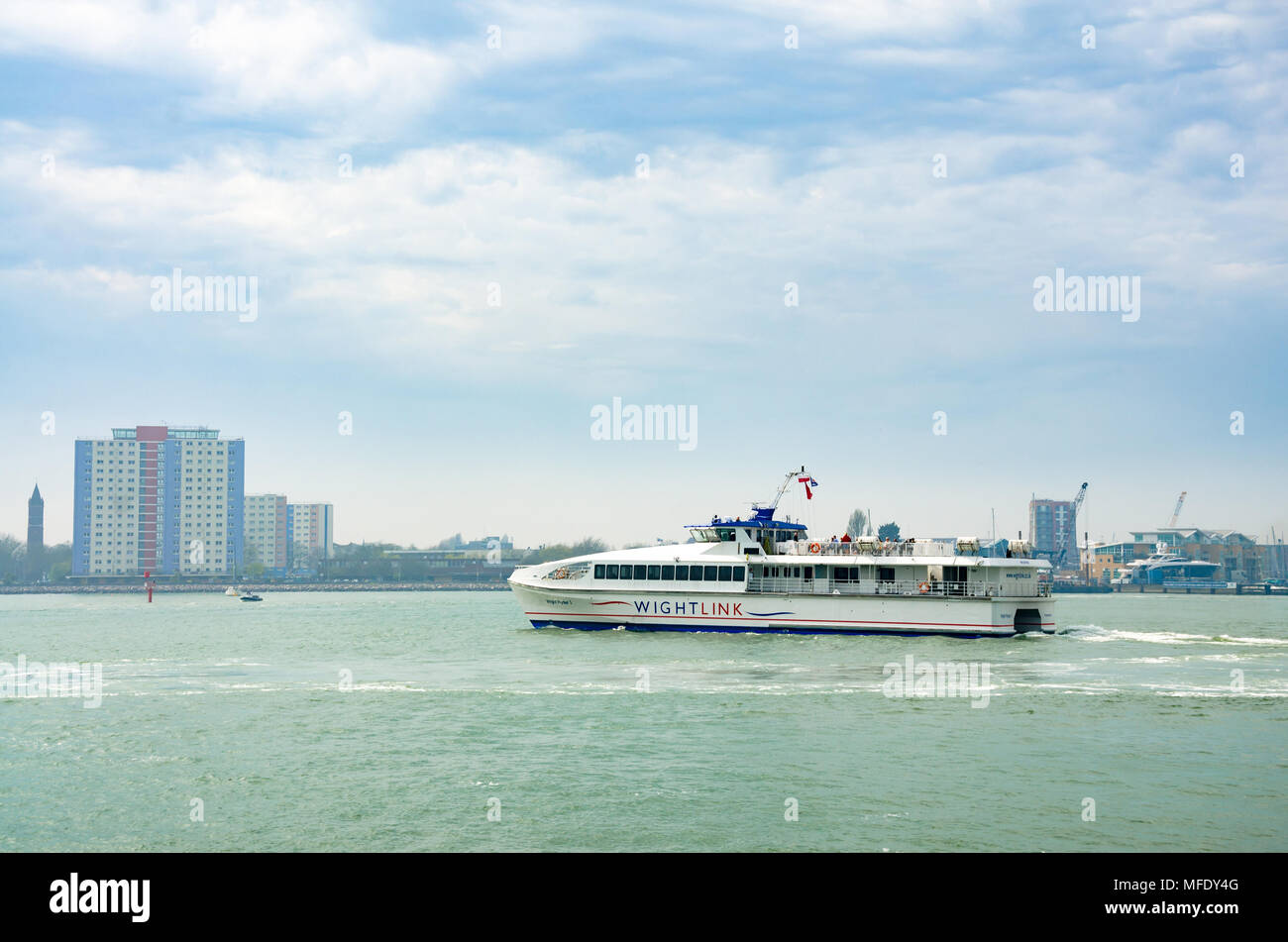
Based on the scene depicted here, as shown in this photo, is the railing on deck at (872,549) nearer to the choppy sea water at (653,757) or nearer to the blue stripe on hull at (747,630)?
the blue stripe on hull at (747,630)

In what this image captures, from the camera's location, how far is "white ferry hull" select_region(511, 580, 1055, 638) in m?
60.8

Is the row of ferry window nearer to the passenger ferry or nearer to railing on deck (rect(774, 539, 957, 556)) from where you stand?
the passenger ferry

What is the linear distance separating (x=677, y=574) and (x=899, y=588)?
12839mm

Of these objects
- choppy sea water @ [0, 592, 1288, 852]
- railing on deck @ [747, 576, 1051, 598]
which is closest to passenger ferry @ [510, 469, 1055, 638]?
railing on deck @ [747, 576, 1051, 598]

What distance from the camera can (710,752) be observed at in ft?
93.7

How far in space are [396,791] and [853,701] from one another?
18.2m

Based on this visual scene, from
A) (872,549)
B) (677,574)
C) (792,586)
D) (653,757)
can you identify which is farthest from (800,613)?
(653,757)

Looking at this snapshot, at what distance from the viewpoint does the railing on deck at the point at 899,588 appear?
202 ft

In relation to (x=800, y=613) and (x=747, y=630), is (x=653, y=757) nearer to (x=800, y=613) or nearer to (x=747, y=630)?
(x=800, y=613)

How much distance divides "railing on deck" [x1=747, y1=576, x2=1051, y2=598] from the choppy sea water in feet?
29.2

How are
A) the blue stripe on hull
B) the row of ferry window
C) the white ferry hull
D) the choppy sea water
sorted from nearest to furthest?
the choppy sea water, the white ferry hull, the blue stripe on hull, the row of ferry window

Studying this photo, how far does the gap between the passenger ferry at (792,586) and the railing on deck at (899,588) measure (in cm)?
6

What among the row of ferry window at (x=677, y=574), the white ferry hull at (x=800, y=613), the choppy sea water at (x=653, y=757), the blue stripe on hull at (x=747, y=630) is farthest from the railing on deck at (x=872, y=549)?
the choppy sea water at (x=653, y=757)
